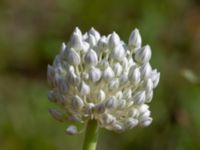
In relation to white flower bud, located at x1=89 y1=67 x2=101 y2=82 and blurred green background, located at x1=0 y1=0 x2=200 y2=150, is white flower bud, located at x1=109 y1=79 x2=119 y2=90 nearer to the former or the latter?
white flower bud, located at x1=89 y1=67 x2=101 y2=82

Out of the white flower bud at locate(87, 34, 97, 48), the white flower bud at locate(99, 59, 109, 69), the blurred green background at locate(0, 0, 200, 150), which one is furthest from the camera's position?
the blurred green background at locate(0, 0, 200, 150)

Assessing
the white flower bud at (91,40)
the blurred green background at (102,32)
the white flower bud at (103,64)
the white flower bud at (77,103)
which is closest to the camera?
the white flower bud at (77,103)

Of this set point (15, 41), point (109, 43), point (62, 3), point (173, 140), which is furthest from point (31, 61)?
point (109, 43)

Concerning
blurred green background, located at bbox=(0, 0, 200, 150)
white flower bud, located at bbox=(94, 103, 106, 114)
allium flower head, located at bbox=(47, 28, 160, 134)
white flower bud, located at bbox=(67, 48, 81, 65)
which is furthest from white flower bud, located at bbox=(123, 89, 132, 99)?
blurred green background, located at bbox=(0, 0, 200, 150)

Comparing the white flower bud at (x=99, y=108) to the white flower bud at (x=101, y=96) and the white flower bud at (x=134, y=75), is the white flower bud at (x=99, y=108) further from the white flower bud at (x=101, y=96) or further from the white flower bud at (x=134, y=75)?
the white flower bud at (x=134, y=75)

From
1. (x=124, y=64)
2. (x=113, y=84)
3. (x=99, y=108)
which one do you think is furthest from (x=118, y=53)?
(x=99, y=108)

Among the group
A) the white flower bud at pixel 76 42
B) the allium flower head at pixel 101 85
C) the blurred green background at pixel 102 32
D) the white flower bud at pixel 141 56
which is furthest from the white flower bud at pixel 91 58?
the blurred green background at pixel 102 32

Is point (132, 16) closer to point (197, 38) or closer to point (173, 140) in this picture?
point (197, 38)
